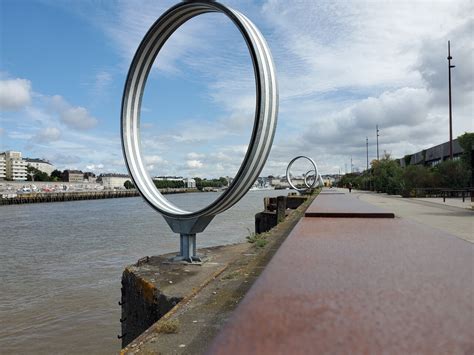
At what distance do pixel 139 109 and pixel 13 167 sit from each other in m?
156

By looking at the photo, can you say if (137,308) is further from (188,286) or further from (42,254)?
(42,254)

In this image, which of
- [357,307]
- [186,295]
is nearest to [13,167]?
[186,295]

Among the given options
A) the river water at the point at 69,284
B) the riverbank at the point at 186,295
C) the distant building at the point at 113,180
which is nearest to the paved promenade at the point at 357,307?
the riverbank at the point at 186,295

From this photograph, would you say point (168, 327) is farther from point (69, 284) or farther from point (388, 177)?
point (388, 177)

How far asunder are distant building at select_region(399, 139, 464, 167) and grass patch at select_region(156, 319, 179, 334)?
4329 cm

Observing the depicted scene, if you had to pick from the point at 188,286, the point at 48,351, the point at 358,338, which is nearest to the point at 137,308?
the point at 188,286

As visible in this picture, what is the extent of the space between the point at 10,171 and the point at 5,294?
15271 cm

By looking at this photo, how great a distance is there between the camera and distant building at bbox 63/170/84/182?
158375mm

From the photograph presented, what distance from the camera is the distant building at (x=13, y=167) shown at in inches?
5768

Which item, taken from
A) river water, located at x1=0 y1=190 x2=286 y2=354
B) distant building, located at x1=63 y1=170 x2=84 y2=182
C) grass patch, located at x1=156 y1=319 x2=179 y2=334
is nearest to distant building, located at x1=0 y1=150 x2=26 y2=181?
distant building, located at x1=63 y1=170 x2=84 y2=182

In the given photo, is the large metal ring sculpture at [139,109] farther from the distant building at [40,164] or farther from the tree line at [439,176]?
the distant building at [40,164]

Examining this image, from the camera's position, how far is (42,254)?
19.1 meters

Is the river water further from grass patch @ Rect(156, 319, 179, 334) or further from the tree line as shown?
the tree line

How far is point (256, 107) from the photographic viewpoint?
782 cm
